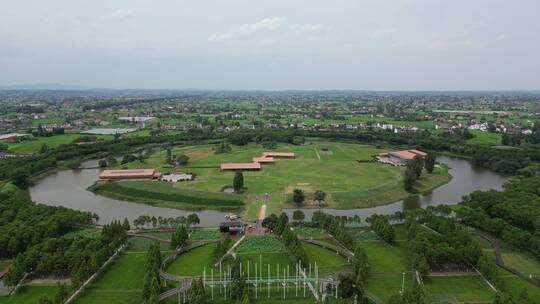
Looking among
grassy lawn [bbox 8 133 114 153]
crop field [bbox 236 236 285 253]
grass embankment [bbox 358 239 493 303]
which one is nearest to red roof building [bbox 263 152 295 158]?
crop field [bbox 236 236 285 253]

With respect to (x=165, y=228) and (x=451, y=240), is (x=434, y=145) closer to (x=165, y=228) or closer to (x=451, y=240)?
(x=451, y=240)

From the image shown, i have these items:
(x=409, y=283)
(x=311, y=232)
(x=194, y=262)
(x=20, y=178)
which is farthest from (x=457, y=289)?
(x=20, y=178)

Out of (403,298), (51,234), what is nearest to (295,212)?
(403,298)

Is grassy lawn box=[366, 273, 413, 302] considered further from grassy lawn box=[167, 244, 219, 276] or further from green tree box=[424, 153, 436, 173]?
green tree box=[424, 153, 436, 173]

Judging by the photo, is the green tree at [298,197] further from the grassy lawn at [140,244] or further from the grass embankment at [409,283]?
the grassy lawn at [140,244]

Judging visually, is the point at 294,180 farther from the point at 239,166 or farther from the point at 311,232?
the point at 311,232
